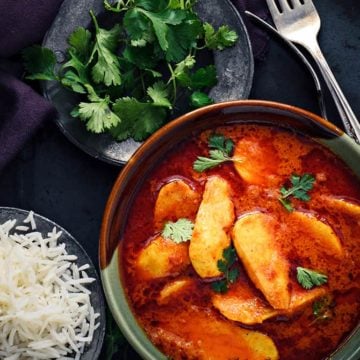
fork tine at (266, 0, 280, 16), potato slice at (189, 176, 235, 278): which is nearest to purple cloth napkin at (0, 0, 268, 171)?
potato slice at (189, 176, 235, 278)

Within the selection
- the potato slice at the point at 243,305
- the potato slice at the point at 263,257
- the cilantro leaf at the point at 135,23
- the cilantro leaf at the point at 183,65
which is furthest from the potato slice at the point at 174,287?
the cilantro leaf at the point at 135,23

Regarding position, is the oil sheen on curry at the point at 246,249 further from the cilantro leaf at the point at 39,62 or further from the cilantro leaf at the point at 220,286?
the cilantro leaf at the point at 39,62

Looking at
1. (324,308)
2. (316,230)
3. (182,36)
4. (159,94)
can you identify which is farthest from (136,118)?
(324,308)

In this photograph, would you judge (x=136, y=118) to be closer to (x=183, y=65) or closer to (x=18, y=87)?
(x=183, y=65)

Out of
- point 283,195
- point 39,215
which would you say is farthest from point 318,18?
point 39,215

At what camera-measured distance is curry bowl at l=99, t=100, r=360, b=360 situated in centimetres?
308

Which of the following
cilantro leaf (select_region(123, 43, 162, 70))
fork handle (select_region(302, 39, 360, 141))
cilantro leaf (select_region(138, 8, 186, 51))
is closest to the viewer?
cilantro leaf (select_region(138, 8, 186, 51))

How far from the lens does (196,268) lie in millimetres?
3080

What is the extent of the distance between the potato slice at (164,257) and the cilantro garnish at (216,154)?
0.30 m

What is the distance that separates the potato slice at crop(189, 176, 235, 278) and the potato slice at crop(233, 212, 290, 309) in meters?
0.05

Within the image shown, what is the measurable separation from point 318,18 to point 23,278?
1.65 m

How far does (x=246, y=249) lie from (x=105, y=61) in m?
0.94

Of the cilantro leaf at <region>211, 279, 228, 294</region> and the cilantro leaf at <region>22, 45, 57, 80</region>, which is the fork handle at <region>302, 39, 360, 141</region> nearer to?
the cilantro leaf at <region>211, 279, 228, 294</region>

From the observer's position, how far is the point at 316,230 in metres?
3.09
